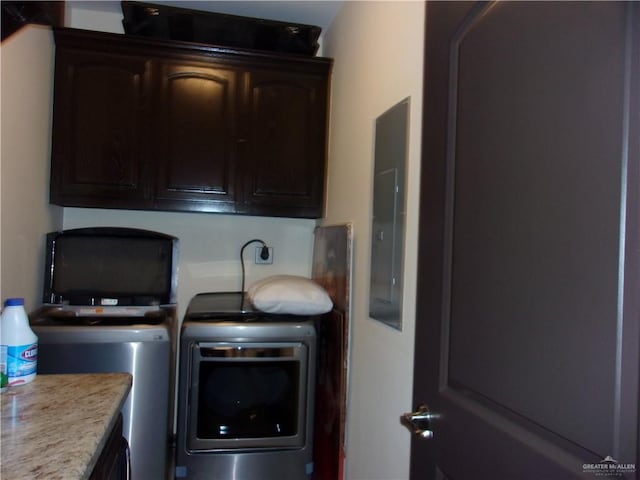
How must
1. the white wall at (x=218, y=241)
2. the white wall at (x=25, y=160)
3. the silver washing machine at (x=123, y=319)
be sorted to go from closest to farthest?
the white wall at (x=25, y=160) → the silver washing machine at (x=123, y=319) → the white wall at (x=218, y=241)

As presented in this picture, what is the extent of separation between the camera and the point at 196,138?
213 cm

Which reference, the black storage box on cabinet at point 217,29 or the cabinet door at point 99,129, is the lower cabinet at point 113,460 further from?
the black storage box on cabinet at point 217,29

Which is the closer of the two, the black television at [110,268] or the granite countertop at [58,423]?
the granite countertop at [58,423]

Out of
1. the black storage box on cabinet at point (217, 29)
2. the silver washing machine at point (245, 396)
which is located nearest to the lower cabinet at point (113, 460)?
the silver washing machine at point (245, 396)

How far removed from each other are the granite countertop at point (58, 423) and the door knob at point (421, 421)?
62 cm

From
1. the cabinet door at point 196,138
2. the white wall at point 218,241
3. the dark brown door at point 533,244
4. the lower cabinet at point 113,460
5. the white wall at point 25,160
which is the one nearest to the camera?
the dark brown door at point 533,244

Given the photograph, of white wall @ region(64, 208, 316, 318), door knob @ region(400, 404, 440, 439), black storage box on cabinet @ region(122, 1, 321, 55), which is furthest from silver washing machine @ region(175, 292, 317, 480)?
black storage box on cabinet @ region(122, 1, 321, 55)

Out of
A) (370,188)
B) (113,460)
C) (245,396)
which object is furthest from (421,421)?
(245,396)

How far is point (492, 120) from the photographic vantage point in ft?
2.43

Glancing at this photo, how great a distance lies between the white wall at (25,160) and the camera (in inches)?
59.8

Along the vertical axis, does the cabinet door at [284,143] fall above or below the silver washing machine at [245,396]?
above

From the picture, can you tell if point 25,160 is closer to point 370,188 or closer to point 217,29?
point 217,29

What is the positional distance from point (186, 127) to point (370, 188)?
1038 mm

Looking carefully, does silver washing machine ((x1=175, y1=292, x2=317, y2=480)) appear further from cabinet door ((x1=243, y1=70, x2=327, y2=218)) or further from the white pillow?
cabinet door ((x1=243, y1=70, x2=327, y2=218))
